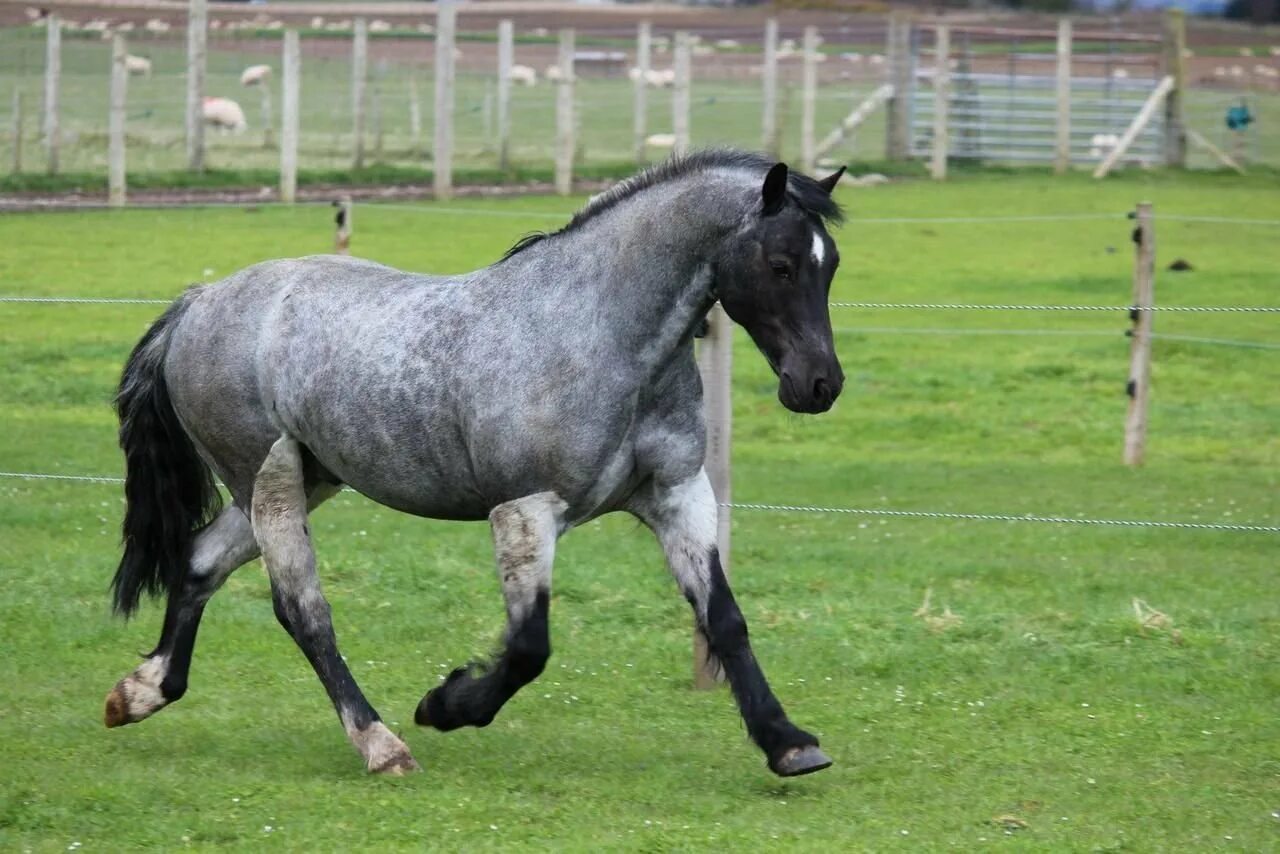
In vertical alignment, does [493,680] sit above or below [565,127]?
below

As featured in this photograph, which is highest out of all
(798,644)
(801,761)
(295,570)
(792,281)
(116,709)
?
(792,281)

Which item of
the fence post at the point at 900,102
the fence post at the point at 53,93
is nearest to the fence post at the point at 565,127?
the fence post at the point at 53,93

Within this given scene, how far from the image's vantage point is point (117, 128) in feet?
72.0

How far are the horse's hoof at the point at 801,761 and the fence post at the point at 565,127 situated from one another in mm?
19689

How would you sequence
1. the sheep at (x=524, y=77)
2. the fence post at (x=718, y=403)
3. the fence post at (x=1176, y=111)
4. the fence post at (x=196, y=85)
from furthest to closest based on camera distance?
the sheep at (x=524, y=77)
the fence post at (x=1176, y=111)
the fence post at (x=196, y=85)
the fence post at (x=718, y=403)

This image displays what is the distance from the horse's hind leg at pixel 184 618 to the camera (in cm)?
668

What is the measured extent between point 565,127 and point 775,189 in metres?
19.9

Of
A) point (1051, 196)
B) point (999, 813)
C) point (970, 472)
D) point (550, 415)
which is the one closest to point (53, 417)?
point (970, 472)

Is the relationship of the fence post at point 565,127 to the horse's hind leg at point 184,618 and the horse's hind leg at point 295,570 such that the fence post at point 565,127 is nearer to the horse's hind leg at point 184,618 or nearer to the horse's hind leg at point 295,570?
the horse's hind leg at point 184,618

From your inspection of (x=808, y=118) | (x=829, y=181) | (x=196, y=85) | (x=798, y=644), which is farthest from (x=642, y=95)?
(x=829, y=181)

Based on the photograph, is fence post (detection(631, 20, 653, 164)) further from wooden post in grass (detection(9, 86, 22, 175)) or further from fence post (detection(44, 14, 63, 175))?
wooden post in grass (detection(9, 86, 22, 175))

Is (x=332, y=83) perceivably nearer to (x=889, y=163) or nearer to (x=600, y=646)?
(x=889, y=163)

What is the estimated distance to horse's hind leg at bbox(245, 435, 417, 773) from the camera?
6.40 meters

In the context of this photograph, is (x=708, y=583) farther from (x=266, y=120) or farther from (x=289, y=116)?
(x=266, y=120)
